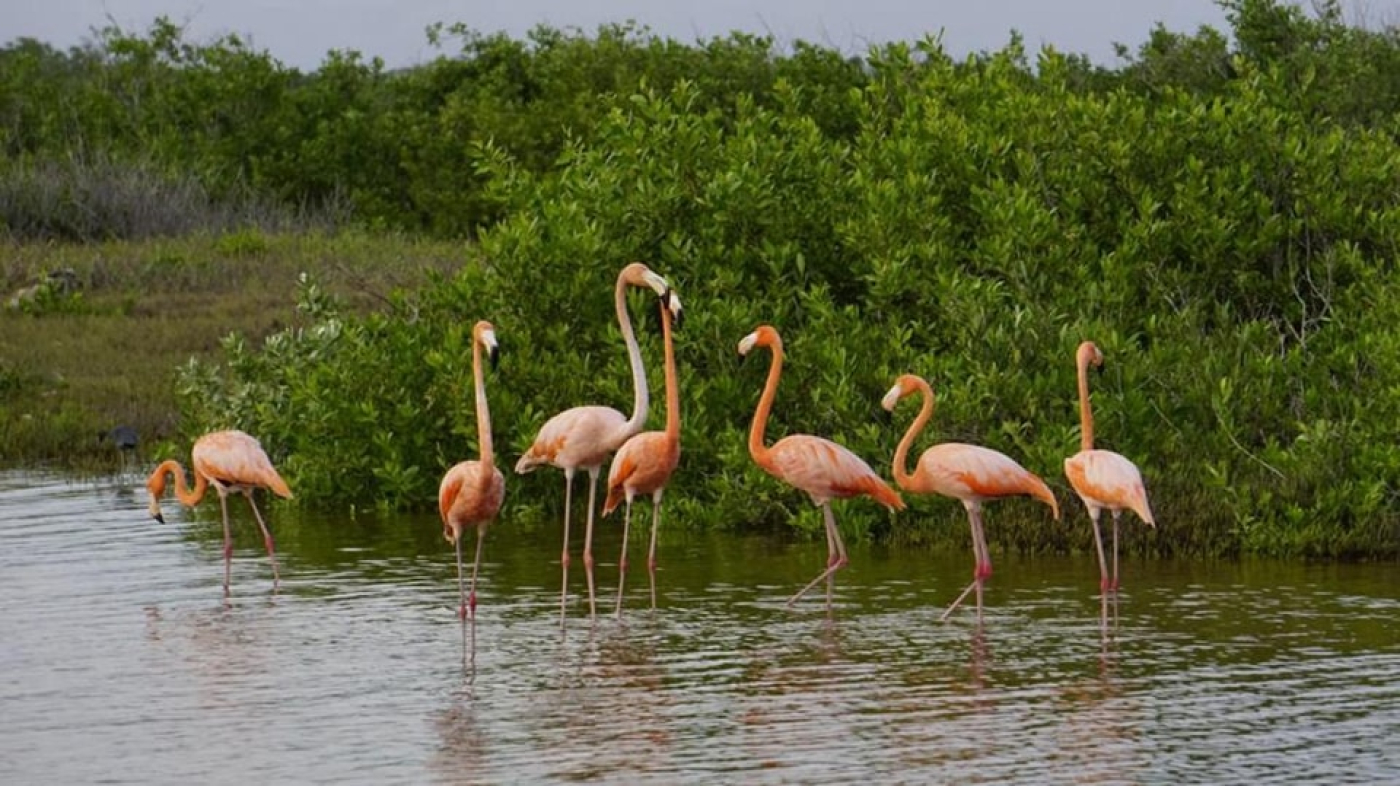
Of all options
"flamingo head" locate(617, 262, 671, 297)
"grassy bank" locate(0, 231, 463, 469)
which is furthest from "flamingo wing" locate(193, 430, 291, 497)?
"grassy bank" locate(0, 231, 463, 469)

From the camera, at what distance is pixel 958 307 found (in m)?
14.7

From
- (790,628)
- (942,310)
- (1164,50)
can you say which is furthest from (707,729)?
(1164,50)

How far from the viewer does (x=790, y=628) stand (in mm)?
11703

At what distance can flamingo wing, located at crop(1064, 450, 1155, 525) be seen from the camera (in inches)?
461

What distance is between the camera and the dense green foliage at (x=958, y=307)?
1423cm

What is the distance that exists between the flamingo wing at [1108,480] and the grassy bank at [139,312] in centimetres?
815

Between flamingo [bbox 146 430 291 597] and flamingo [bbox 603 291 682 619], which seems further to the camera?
flamingo [bbox 146 430 291 597]

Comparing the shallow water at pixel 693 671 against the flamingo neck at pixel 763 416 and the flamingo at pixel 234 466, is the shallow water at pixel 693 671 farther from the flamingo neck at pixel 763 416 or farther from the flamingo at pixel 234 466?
the flamingo neck at pixel 763 416

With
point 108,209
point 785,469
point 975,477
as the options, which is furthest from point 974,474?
point 108,209

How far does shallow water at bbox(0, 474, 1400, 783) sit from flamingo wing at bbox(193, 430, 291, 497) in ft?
2.00

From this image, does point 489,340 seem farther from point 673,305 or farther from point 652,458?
point 652,458

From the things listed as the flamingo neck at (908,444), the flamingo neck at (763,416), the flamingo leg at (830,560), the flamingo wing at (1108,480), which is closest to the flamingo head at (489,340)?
the flamingo neck at (763,416)

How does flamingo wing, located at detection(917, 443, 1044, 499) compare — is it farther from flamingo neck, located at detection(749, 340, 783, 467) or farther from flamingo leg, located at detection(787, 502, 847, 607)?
flamingo neck, located at detection(749, 340, 783, 467)

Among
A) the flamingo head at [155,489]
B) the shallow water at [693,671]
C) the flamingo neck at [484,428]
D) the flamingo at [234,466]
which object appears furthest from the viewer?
the flamingo head at [155,489]
